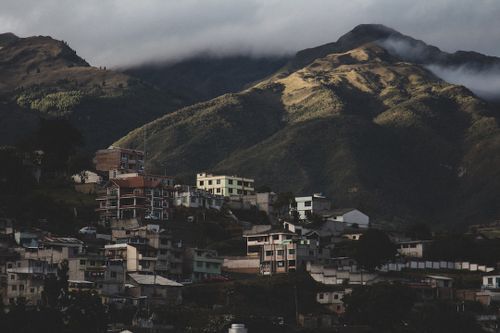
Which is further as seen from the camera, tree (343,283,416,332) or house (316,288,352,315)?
house (316,288,352,315)

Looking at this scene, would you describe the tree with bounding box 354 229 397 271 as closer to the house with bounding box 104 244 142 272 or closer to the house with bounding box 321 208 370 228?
the house with bounding box 104 244 142 272

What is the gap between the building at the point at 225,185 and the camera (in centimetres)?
17612

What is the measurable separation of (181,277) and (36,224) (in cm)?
1657

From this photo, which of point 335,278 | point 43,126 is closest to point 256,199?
point 43,126

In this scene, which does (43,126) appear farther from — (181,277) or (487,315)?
(487,315)

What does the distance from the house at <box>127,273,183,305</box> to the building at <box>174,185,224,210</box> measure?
1647 inches

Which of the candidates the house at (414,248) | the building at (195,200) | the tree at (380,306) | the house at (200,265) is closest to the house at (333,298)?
the tree at (380,306)

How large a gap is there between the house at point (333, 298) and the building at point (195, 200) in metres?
40.0

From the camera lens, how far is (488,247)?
135875 millimetres

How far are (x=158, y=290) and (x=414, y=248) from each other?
4074 centimetres

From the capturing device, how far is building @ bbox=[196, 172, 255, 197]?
176 m

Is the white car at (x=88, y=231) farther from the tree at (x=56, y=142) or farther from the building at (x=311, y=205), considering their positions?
the building at (x=311, y=205)

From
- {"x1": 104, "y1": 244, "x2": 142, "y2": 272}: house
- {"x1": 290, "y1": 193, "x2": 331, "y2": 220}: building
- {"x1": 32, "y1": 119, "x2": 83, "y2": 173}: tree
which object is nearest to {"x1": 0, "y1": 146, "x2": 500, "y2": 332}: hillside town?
{"x1": 104, "y1": 244, "x2": 142, "y2": 272}: house

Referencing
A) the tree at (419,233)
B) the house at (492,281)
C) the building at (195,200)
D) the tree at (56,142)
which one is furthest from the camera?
the tree at (56,142)
